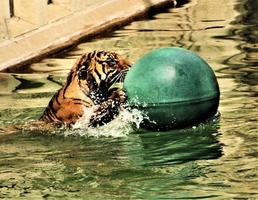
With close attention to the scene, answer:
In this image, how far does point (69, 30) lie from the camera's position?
453 inches

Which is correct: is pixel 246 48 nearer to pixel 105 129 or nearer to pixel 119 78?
pixel 119 78

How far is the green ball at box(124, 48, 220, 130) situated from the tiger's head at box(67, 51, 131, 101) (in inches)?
25.5

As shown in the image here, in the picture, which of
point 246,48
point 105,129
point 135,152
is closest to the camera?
point 135,152

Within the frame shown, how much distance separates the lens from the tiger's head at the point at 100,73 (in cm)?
745

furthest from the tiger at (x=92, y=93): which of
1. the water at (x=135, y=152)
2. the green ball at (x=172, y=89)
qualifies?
the green ball at (x=172, y=89)

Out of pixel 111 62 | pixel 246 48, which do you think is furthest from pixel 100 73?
pixel 246 48

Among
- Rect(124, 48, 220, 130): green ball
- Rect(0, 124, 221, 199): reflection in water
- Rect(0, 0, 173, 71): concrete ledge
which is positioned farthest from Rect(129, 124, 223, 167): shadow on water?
Rect(0, 0, 173, 71): concrete ledge

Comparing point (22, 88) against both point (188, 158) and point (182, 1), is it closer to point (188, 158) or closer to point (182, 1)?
point (188, 158)

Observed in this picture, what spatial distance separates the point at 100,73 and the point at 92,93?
20 centimetres

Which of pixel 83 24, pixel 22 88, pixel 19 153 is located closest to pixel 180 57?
pixel 19 153

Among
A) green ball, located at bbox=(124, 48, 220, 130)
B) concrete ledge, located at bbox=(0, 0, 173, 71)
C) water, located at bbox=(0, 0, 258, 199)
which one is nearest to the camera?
water, located at bbox=(0, 0, 258, 199)

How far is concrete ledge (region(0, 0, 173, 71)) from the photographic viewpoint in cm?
1050

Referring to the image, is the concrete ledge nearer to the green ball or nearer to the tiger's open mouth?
the tiger's open mouth

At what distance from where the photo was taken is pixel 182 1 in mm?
13633
